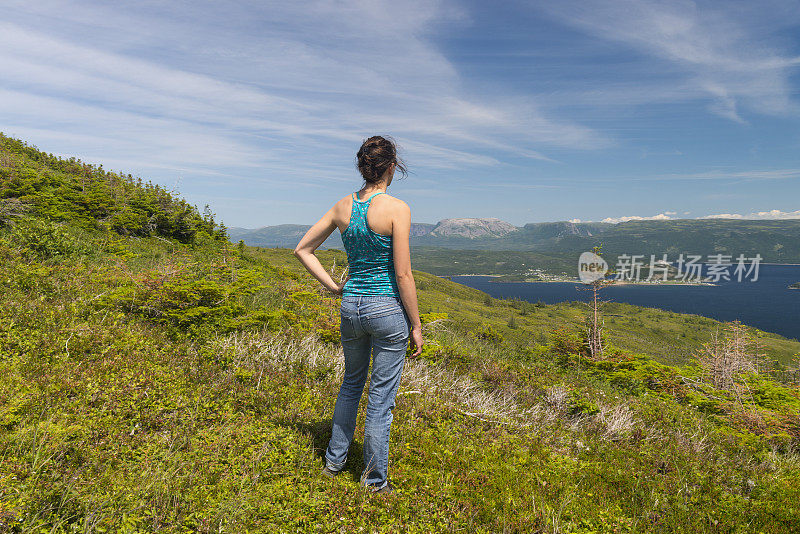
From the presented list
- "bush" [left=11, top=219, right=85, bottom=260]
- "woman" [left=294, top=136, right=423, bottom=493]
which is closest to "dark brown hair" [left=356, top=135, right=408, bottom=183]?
"woman" [left=294, top=136, right=423, bottom=493]

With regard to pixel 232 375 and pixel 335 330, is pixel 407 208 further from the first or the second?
pixel 335 330

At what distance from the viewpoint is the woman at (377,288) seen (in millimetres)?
3008

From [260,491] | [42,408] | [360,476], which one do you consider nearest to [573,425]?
[360,476]

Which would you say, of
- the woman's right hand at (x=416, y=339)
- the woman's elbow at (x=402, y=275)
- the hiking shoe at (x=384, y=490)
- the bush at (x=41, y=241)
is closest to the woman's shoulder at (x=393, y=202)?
the woman's elbow at (x=402, y=275)

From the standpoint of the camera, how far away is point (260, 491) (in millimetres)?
3096

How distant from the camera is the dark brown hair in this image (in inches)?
121

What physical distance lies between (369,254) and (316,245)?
70 centimetres

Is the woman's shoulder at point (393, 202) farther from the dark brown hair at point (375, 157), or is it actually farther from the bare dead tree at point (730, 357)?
the bare dead tree at point (730, 357)

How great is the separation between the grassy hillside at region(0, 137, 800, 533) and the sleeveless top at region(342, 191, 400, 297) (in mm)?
1819

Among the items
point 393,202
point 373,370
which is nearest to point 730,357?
point 373,370

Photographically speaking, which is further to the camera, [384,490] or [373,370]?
[384,490]

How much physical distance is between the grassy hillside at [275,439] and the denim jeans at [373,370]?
0.31 m

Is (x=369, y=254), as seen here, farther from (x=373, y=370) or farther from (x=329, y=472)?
(x=329, y=472)

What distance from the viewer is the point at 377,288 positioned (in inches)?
120
